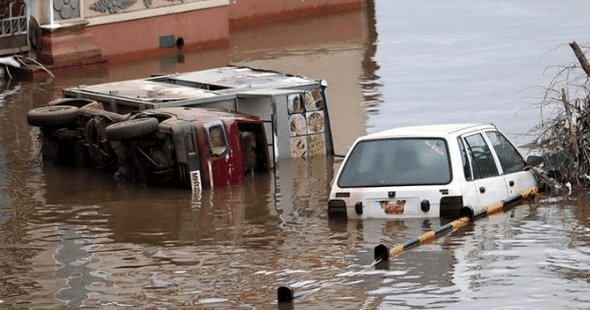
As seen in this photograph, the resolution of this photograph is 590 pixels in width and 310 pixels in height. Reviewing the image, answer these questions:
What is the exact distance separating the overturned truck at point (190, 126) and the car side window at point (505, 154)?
14.4ft

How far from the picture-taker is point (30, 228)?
15594 mm

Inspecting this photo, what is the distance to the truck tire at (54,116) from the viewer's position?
1978 cm

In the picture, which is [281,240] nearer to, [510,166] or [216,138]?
[510,166]

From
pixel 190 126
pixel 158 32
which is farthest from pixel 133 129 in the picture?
pixel 158 32

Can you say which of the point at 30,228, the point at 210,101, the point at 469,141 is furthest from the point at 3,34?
the point at 469,141

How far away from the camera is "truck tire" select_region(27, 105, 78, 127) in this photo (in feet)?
64.9

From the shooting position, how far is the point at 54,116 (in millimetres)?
19906

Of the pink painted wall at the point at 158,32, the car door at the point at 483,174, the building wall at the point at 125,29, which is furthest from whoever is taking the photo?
the pink painted wall at the point at 158,32

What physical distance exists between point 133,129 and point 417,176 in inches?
202

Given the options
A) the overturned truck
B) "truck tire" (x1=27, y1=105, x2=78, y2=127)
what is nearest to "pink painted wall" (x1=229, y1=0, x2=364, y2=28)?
the overturned truck

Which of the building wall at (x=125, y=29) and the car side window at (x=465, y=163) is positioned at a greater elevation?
the building wall at (x=125, y=29)

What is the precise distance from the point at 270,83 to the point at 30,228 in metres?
6.55

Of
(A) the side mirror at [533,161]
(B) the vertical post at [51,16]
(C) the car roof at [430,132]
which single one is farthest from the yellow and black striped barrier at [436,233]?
(B) the vertical post at [51,16]

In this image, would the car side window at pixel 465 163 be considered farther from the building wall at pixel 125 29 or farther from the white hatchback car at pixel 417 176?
the building wall at pixel 125 29
